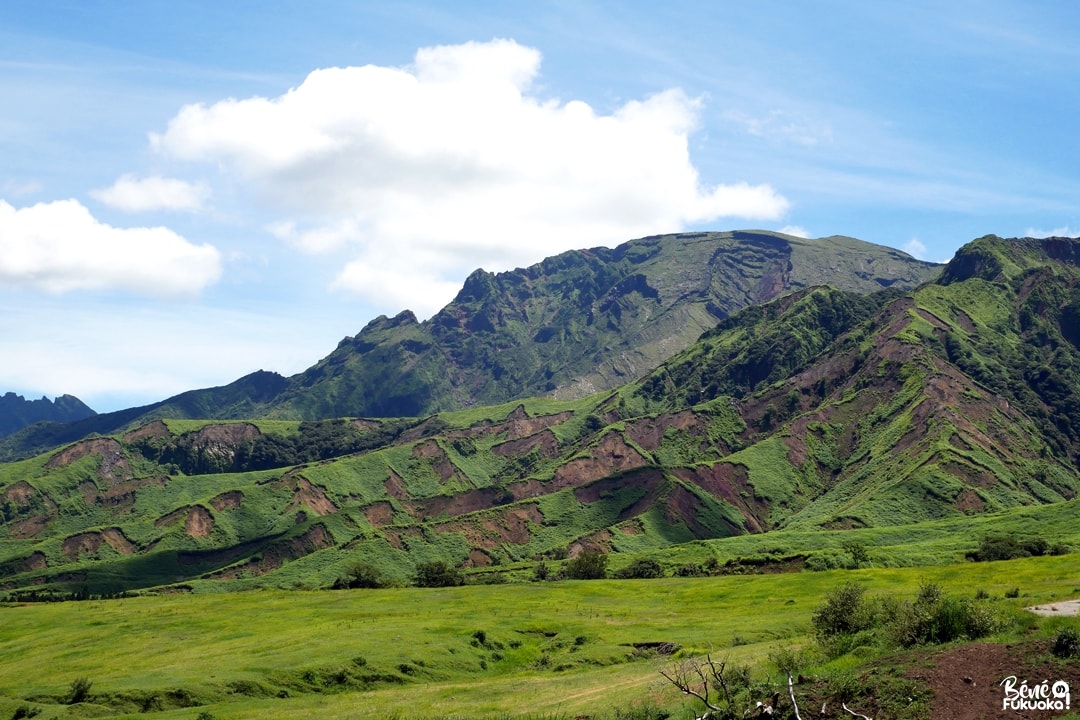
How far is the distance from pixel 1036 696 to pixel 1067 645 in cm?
433

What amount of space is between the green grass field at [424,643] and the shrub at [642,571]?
70.9ft

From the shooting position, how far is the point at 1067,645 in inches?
1654

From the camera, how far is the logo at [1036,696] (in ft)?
126

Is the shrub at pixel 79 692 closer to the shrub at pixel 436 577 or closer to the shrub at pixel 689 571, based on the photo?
the shrub at pixel 436 577

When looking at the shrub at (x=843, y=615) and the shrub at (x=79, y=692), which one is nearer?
the shrub at (x=843, y=615)

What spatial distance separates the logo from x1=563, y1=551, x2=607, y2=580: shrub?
13484cm

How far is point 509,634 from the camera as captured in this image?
97938 millimetres

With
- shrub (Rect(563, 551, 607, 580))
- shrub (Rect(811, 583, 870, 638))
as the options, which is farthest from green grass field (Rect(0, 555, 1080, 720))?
shrub (Rect(563, 551, 607, 580))

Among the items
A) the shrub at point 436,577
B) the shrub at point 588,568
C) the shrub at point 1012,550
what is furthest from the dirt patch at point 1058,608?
the shrub at point 436,577

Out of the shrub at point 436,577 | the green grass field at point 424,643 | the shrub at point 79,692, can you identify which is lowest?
the shrub at point 436,577

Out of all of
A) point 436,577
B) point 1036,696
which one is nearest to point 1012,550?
point 436,577

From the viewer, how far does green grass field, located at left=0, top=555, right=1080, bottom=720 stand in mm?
67625

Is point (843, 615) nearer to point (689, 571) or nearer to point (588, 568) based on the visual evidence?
point (689, 571)

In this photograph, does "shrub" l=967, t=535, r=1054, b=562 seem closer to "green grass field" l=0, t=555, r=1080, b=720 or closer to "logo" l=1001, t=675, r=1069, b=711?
"green grass field" l=0, t=555, r=1080, b=720
